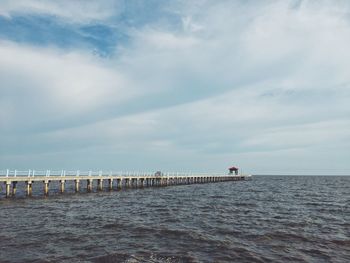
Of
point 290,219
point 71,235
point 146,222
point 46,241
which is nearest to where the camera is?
point 46,241

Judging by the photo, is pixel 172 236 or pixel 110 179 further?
pixel 110 179

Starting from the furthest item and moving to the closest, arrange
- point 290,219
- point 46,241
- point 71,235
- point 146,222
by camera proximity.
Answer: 1. point 290,219
2. point 146,222
3. point 71,235
4. point 46,241

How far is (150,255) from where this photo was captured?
12914 millimetres

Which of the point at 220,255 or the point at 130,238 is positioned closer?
the point at 220,255

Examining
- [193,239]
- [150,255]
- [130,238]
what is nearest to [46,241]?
[130,238]

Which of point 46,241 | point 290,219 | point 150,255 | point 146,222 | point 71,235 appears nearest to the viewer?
point 150,255

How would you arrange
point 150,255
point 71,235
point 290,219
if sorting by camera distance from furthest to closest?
point 290,219, point 71,235, point 150,255

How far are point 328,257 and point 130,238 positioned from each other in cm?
825

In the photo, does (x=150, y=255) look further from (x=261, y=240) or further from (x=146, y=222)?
(x=146, y=222)

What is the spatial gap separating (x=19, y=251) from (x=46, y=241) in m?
1.76

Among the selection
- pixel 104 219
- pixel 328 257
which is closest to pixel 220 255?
pixel 328 257

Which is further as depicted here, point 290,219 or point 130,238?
point 290,219

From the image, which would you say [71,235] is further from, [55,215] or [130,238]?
[55,215]

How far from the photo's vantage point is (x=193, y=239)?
15602 millimetres
